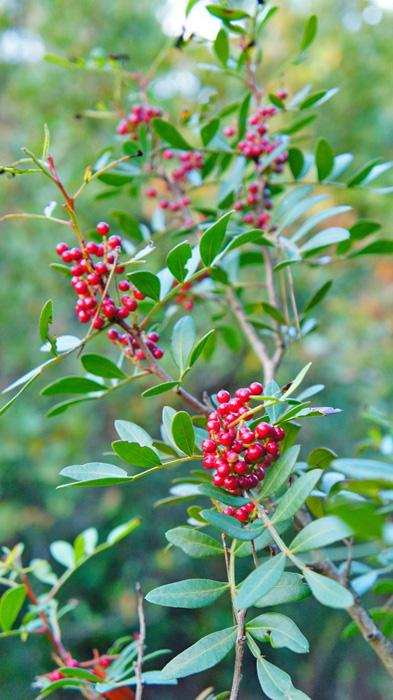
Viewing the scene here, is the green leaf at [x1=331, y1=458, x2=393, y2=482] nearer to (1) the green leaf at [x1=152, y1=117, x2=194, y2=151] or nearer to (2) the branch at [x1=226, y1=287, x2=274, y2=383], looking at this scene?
(2) the branch at [x1=226, y1=287, x2=274, y2=383]

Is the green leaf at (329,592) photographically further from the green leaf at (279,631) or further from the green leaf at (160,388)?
the green leaf at (160,388)

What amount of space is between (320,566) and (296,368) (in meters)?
2.56

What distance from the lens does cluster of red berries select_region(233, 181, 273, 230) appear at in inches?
24.7

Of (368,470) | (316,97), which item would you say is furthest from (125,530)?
(316,97)

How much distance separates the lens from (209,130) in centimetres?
59

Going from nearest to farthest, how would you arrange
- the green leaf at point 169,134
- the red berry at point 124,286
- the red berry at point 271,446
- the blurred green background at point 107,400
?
the red berry at point 271,446, the red berry at point 124,286, the green leaf at point 169,134, the blurred green background at point 107,400

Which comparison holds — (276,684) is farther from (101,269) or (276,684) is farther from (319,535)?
(101,269)

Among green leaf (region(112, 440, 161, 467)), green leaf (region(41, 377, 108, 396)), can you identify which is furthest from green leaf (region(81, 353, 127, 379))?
green leaf (region(112, 440, 161, 467))

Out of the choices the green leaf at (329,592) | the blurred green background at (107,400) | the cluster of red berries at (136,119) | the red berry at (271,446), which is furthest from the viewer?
the blurred green background at (107,400)

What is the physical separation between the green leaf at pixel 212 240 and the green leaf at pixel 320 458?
15cm

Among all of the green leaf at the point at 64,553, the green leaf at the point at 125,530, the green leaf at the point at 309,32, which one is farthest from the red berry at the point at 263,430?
the green leaf at the point at 309,32

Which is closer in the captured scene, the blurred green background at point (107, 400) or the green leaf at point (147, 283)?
the green leaf at point (147, 283)

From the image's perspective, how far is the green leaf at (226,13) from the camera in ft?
1.76

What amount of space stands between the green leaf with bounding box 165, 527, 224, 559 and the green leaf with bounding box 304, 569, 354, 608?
0.09 metres
